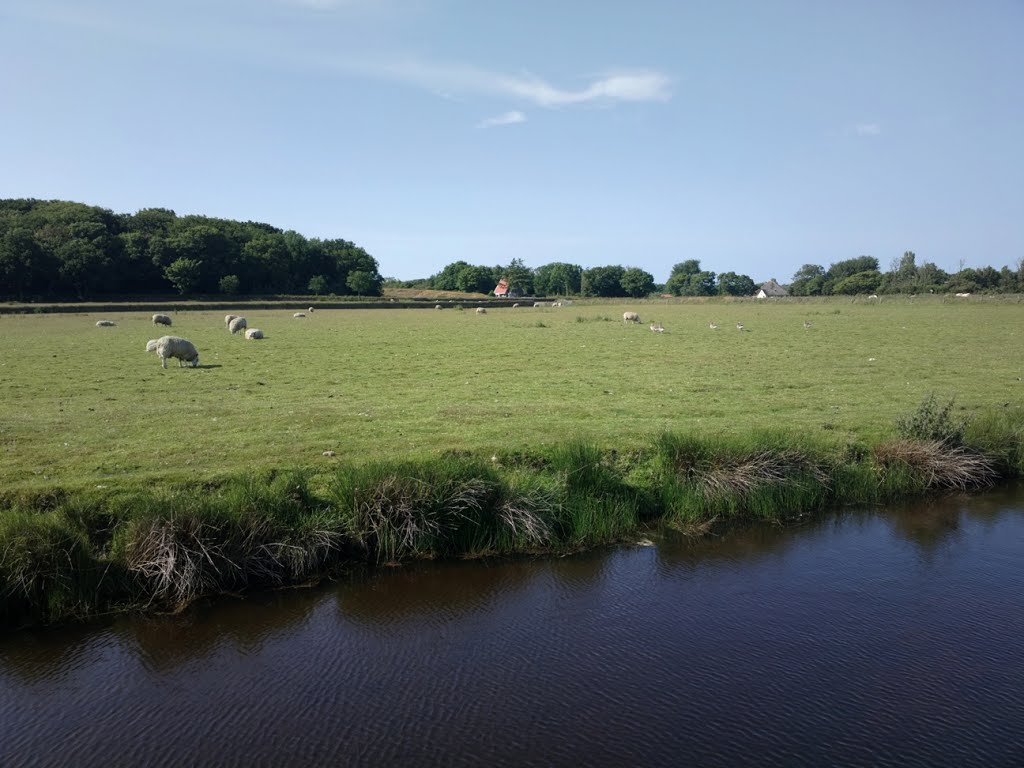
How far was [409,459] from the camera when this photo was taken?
12.2 metres

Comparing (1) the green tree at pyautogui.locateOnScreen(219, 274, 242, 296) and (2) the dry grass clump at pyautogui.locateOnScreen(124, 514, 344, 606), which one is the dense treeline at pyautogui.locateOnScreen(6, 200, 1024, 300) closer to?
(1) the green tree at pyautogui.locateOnScreen(219, 274, 242, 296)

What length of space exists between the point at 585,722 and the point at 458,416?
9.92 meters

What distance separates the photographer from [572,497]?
38.3 ft

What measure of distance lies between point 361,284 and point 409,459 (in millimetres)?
116246

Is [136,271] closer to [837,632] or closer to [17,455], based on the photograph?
[17,455]

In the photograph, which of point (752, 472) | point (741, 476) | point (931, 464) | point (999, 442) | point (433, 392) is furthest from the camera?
point (433, 392)

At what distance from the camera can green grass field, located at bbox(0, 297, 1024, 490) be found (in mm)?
13344

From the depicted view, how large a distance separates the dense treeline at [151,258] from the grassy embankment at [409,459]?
73189mm

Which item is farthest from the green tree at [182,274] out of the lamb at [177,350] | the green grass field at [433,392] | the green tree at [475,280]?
the lamb at [177,350]

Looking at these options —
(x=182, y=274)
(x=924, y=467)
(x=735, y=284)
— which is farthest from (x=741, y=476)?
(x=735, y=284)

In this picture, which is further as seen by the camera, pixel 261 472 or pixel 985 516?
pixel 985 516

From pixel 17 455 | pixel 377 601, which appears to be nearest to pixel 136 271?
pixel 17 455

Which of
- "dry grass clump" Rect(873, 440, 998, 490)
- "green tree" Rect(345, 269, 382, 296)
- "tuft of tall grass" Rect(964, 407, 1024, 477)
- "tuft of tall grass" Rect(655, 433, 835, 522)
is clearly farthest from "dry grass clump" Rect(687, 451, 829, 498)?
"green tree" Rect(345, 269, 382, 296)

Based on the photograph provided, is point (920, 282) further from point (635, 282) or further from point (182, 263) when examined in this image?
point (182, 263)
